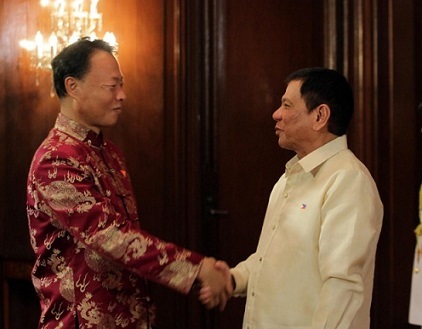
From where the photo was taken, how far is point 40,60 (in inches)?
169

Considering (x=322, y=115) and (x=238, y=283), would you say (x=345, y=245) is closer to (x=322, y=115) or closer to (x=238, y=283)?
(x=322, y=115)

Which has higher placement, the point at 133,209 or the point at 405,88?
the point at 405,88

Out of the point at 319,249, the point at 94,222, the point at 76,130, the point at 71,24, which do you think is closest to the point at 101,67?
the point at 76,130

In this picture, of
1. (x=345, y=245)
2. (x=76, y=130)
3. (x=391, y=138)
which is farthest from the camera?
(x=391, y=138)

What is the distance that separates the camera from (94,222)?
233cm

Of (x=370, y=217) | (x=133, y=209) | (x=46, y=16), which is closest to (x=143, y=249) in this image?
(x=133, y=209)

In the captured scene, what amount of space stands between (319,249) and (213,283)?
1.42ft

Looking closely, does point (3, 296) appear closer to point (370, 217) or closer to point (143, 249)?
point (143, 249)

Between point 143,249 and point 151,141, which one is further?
point 151,141

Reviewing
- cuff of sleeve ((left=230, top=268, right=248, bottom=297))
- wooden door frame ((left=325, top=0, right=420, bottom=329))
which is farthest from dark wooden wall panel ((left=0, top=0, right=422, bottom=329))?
cuff of sleeve ((left=230, top=268, right=248, bottom=297))

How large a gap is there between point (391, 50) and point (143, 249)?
1.97m

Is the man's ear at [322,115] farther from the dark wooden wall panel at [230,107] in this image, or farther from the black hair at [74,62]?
the dark wooden wall panel at [230,107]

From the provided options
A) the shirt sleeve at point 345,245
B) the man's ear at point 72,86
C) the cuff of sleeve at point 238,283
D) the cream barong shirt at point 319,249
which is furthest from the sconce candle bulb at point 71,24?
the shirt sleeve at point 345,245

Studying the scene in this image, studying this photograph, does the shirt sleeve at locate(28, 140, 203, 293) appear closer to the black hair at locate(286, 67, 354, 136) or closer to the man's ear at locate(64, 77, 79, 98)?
the man's ear at locate(64, 77, 79, 98)
